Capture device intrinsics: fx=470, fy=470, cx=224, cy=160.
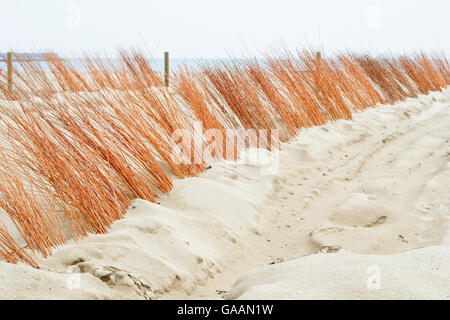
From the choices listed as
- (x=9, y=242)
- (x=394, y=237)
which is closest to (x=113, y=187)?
(x=9, y=242)

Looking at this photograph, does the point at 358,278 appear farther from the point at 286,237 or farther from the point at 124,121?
the point at 124,121

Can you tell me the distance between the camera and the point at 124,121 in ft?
6.86

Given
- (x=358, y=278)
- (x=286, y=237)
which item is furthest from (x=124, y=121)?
(x=358, y=278)

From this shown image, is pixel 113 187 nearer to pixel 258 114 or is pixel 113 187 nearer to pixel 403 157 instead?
pixel 258 114

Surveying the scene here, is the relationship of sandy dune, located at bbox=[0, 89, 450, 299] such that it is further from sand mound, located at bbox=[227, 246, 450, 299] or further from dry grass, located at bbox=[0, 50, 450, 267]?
dry grass, located at bbox=[0, 50, 450, 267]

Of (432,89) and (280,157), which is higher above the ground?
(432,89)

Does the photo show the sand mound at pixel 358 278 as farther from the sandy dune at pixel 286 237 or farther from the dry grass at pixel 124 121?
the dry grass at pixel 124 121

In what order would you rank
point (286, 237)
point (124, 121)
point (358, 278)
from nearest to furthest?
point (358, 278) → point (286, 237) → point (124, 121)

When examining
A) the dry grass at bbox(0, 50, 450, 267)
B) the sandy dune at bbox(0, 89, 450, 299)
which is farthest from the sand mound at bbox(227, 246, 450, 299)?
the dry grass at bbox(0, 50, 450, 267)

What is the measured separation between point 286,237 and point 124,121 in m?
0.87

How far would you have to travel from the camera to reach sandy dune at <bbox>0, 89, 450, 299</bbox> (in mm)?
1227

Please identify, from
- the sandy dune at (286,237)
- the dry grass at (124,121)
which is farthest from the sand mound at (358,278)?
the dry grass at (124,121)
